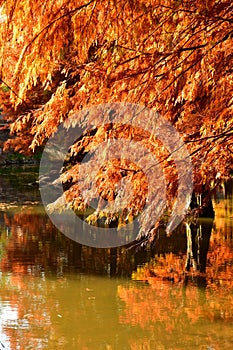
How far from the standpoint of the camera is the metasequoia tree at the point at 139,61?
18.6 feet

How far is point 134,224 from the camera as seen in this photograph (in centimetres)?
1989

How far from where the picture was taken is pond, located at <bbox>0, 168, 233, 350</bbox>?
27.7ft

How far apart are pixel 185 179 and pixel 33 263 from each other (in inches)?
244

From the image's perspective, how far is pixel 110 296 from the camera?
1070 cm

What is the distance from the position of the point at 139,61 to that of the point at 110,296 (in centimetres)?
430

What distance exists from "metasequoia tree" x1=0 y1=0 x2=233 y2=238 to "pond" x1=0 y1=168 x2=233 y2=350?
1536mm

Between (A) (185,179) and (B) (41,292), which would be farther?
(B) (41,292)

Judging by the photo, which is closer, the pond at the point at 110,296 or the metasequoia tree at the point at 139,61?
the metasequoia tree at the point at 139,61

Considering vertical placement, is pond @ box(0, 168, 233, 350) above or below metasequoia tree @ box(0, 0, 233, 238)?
below

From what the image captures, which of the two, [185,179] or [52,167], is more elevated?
[52,167]

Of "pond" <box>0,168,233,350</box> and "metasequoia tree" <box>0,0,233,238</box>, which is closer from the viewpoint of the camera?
"metasequoia tree" <box>0,0,233,238</box>

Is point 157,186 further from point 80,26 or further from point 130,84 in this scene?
point 80,26

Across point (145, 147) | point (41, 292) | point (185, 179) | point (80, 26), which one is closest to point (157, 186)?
point (185, 179)

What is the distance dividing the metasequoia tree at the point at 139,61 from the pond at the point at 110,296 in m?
1.54
